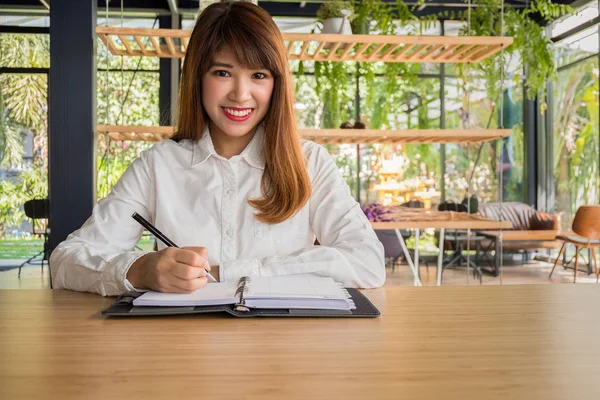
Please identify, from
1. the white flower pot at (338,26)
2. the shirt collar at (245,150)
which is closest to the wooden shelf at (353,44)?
the white flower pot at (338,26)

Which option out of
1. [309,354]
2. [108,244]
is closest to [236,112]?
[108,244]

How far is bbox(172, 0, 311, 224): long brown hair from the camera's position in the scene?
62.0 inches

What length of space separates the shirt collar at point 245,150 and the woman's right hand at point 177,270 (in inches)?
22.6

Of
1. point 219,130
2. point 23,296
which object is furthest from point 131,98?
point 23,296

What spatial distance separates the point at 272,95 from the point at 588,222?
6.25 meters

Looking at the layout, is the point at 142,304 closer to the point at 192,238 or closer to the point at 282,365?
the point at 282,365

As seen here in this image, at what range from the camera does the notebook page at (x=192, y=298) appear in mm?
1034

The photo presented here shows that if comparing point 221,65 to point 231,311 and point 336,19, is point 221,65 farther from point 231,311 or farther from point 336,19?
point 336,19

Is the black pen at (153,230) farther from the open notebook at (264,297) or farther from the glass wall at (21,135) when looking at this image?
the glass wall at (21,135)

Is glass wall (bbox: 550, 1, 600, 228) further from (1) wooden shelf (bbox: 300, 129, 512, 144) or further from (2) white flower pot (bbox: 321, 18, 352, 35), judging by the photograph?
(2) white flower pot (bbox: 321, 18, 352, 35)

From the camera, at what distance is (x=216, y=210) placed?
169 centimetres

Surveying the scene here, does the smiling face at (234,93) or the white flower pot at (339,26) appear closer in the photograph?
the smiling face at (234,93)

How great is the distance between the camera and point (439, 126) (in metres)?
9.72

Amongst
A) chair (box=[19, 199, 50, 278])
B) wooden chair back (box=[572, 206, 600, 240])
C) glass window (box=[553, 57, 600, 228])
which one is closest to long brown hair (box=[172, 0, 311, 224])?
chair (box=[19, 199, 50, 278])
